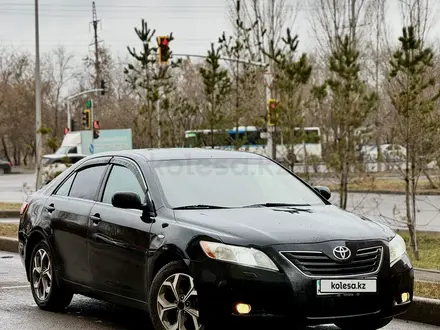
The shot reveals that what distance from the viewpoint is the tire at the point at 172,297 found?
6.23m

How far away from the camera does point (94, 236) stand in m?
7.46

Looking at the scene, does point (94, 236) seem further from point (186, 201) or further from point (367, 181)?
point (367, 181)

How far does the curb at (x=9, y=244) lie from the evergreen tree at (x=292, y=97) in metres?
5.88

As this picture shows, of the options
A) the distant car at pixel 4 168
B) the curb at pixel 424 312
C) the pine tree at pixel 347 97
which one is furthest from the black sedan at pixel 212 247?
the distant car at pixel 4 168

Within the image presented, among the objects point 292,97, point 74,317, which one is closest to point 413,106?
point 292,97

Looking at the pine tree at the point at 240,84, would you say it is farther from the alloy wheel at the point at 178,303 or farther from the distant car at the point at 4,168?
the distant car at the point at 4,168

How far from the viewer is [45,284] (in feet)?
27.5

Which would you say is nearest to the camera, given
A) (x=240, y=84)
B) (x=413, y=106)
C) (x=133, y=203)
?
(x=133, y=203)

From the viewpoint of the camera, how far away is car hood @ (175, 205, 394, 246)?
6086mm

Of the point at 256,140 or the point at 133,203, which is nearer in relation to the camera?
the point at 133,203

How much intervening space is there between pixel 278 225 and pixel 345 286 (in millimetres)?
657

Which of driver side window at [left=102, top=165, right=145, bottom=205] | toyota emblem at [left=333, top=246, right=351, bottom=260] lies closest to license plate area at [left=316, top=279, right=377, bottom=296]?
toyota emblem at [left=333, top=246, right=351, bottom=260]

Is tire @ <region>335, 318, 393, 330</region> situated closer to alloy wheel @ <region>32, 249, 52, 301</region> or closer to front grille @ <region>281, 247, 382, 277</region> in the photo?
front grille @ <region>281, 247, 382, 277</region>

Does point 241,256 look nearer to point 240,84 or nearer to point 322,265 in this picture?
point 322,265
